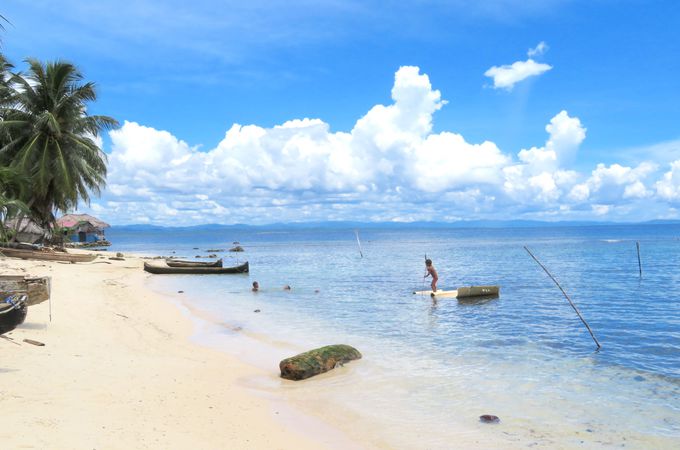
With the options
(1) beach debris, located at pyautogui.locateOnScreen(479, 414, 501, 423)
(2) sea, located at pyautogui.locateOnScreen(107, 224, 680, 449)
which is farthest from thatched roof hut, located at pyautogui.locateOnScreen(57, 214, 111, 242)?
(1) beach debris, located at pyautogui.locateOnScreen(479, 414, 501, 423)

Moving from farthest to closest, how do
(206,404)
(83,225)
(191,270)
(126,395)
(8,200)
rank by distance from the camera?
1. (83,225)
2. (191,270)
3. (8,200)
4. (206,404)
5. (126,395)

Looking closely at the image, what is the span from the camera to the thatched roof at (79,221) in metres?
69.1

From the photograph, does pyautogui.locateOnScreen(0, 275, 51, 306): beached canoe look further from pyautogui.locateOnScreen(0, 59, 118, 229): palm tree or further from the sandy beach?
pyautogui.locateOnScreen(0, 59, 118, 229): palm tree

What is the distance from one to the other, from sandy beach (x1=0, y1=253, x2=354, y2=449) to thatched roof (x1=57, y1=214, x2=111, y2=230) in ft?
202

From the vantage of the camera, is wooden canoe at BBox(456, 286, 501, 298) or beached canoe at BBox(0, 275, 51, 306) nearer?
beached canoe at BBox(0, 275, 51, 306)

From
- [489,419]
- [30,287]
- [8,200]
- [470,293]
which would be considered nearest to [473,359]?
[489,419]

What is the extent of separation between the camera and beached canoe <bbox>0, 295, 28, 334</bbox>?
29.9ft

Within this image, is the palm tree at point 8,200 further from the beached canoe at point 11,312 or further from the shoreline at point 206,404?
the beached canoe at point 11,312

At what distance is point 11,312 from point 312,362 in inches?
229

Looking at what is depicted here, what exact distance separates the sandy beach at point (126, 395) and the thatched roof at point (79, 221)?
202 feet

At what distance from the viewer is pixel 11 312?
9250 mm

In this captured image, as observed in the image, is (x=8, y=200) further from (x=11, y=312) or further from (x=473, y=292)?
(x=473, y=292)

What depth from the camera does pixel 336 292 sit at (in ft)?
87.8

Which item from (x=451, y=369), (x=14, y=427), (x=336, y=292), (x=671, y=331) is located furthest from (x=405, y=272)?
Result: (x=14, y=427)
